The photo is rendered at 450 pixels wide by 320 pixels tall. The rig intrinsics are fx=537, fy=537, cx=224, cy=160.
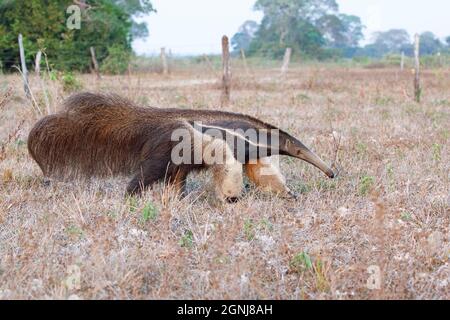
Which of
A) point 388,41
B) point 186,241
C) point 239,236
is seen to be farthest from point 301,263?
point 388,41

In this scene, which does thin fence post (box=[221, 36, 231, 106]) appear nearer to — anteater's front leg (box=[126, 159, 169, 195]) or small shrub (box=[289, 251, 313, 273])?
anteater's front leg (box=[126, 159, 169, 195])

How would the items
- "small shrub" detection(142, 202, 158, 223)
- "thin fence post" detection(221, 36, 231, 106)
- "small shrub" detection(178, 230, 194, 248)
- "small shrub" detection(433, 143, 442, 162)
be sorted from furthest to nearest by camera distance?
"thin fence post" detection(221, 36, 231, 106)
"small shrub" detection(433, 143, 442, 162)
"small shrub" detection(142, 202, 158, 223)
"small shrub" detection(178, 230, 194, 248)

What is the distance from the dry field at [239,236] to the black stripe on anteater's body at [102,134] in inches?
9.4

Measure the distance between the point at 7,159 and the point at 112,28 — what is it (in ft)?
62.8

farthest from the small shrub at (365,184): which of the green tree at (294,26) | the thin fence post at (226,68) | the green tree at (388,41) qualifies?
the green tree at (388,41)

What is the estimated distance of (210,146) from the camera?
14.4 ft

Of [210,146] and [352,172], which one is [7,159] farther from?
[352,172]

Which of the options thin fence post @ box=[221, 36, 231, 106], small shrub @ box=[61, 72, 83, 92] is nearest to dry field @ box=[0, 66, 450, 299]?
small shrub @ box=[61, 72, 83, 92]

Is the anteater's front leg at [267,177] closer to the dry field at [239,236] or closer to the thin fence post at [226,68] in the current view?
the dry field at [239,236]

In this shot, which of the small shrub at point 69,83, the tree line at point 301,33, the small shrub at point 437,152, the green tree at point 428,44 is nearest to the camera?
the small shrub at point 437,152

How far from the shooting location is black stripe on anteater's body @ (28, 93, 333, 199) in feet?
14.6

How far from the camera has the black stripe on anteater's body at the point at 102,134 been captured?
445cm

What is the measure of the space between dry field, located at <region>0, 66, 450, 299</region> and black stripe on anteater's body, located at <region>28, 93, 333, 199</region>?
0.78 feet
